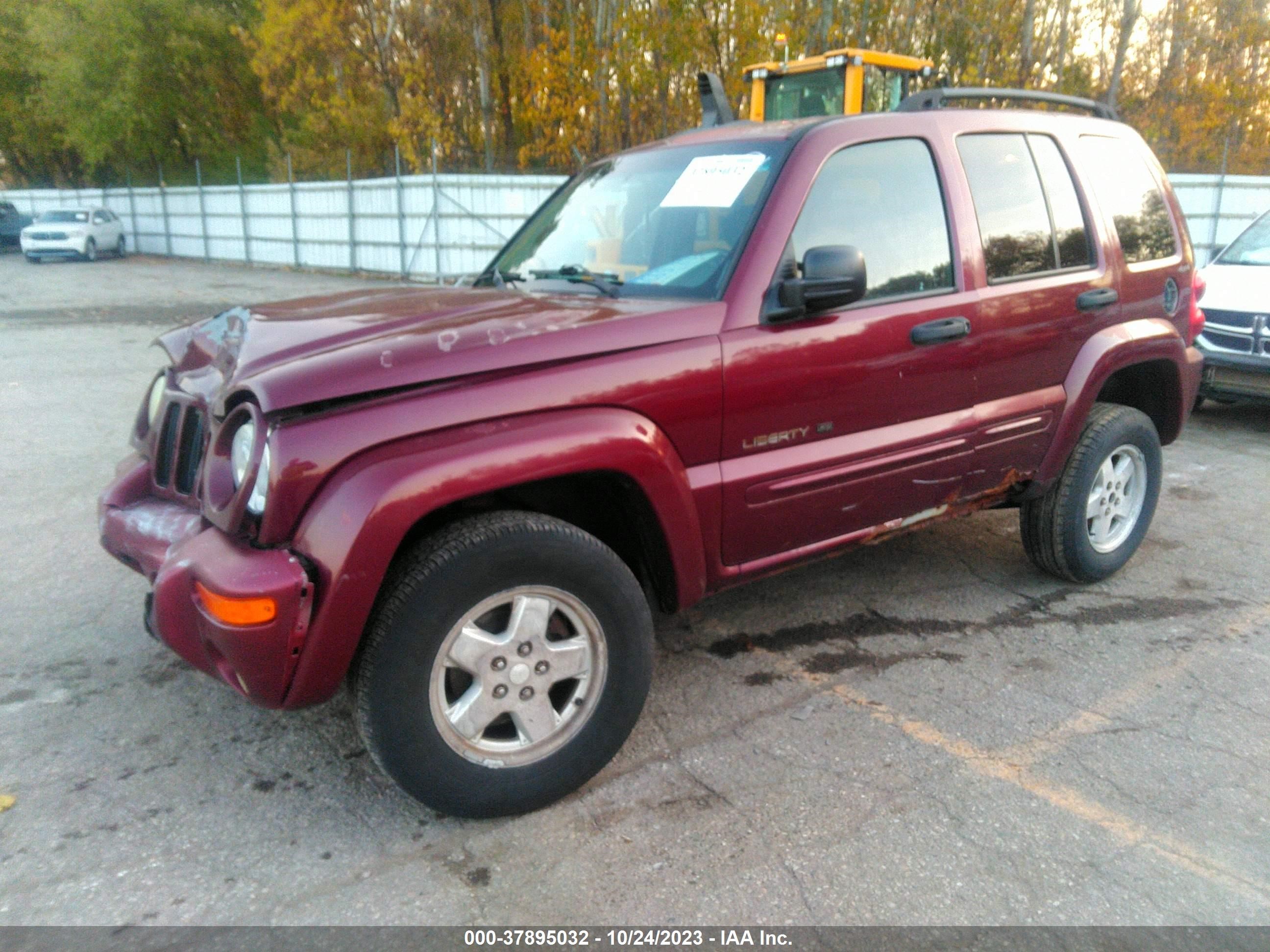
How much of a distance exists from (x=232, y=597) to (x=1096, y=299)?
3.34m

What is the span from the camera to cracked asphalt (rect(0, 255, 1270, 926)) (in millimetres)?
2396

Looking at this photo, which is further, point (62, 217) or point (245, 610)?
point (62, 217)

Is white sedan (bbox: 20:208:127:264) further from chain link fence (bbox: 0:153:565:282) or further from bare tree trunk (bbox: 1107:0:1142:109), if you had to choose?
bare tree trunk (bbox: 1107:0:1142:109)

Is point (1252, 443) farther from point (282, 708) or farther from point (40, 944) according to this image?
point (40, 944)

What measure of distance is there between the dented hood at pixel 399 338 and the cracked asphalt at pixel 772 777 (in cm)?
113

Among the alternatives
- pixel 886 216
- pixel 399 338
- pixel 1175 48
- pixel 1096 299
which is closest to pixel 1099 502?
pixel 1096 299

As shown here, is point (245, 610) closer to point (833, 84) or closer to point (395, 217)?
point (833, 84)

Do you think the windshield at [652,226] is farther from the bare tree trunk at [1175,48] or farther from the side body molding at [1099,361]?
the bare tree trunk at [1175,48]

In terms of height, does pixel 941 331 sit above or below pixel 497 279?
below

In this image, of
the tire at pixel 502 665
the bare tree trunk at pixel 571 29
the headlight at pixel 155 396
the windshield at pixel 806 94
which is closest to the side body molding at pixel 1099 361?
the tire at pixel 502 665

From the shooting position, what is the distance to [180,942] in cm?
223

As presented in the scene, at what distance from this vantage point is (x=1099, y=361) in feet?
12.9

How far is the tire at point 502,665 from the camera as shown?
2.44 m

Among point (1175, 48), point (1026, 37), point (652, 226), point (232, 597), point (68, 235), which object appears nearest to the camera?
point (232, 597)
